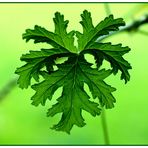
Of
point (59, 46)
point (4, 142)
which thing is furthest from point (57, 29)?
point (4, 142)

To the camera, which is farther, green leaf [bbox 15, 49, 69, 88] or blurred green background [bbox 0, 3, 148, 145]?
blurred green background [bbox 0, 3, 148, 145]

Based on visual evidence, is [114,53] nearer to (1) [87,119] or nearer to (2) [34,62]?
(2) [34,62]

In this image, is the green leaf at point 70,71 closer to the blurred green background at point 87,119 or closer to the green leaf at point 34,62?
the green leaf at point 34,62

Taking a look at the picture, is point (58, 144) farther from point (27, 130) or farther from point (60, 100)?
point (60, 100)

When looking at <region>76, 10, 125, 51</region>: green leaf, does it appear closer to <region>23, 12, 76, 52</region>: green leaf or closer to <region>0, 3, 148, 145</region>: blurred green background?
<region>23, 12, 76, 52</region>: green leaf

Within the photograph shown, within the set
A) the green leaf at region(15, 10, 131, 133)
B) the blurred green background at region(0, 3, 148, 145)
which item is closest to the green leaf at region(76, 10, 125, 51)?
the green leaf at region(15, 10, 131, 133)

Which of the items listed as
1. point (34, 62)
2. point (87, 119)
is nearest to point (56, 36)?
point (34, 62)

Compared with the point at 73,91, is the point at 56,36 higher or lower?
higher
